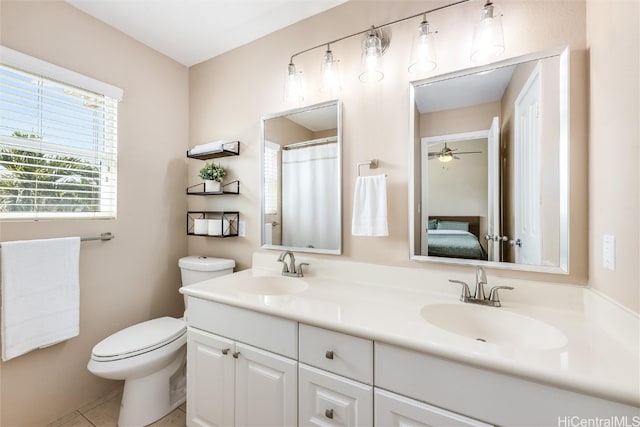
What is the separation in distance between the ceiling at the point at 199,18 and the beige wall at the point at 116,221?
110 mm

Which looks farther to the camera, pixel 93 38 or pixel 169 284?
pixel 169 284

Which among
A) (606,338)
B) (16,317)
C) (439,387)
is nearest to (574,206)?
(606,338)

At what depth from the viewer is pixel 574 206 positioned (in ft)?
3.47

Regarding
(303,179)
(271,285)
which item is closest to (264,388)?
(271,285)

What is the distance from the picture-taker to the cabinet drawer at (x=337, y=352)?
0.91 meters

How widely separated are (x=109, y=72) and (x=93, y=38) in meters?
0.19

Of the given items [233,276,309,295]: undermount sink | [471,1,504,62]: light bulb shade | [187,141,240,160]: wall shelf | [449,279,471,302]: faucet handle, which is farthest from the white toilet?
[471,1,504,62]: light bulb shade

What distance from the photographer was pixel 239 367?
120 cm

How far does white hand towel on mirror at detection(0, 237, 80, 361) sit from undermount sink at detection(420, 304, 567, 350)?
182 cm

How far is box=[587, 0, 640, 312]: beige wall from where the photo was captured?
766 millimetres

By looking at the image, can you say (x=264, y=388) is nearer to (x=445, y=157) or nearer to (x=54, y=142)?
(x=445, y=157)

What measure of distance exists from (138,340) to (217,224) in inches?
30.9

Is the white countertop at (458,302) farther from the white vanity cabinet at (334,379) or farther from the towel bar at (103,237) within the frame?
the towel bar at (103,237)

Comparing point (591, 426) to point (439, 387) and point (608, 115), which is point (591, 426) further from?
point (608, 115)
